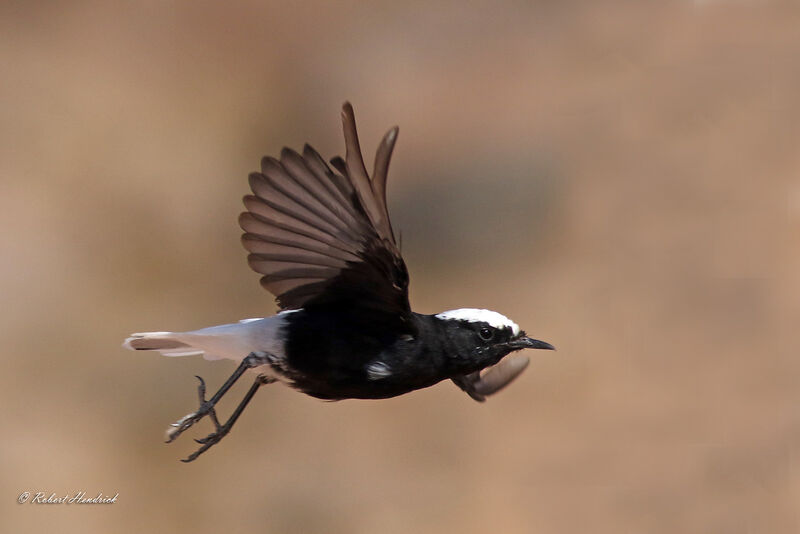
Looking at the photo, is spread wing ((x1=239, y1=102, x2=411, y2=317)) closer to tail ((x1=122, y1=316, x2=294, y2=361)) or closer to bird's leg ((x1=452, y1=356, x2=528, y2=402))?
tail ((x1=122, y1=316, x2=294, y2=361))

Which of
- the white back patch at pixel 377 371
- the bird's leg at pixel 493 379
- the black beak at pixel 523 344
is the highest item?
the black beak at pixel 523 344

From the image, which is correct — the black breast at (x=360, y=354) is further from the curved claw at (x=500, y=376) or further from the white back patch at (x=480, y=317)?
the curved claw at (x=500, y=376)

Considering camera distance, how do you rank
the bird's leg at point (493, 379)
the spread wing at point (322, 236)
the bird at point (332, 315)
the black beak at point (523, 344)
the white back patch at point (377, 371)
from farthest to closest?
the bird's leg at point (493, 379), the black beak at point (523, 344), the white back patch at point (377, 371), the bird at point (332, 315), the spread wing at point (322, 236)

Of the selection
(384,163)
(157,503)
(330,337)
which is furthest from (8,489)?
(384,163)

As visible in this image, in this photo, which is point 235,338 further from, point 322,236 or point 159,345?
point 322,236

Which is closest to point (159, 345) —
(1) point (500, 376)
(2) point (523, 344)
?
(2) point (523, 344)

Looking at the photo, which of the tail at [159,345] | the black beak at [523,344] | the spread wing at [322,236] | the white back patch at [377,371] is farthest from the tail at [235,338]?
the black beak at [523,344]

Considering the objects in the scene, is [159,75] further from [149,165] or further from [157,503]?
[157,503]

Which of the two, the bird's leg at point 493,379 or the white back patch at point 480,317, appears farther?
the bird's leg at point 493,379
